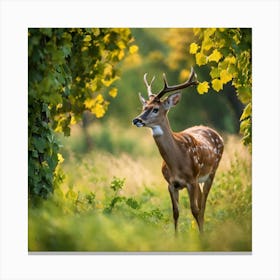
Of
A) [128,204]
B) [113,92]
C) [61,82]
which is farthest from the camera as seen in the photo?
[113,92]

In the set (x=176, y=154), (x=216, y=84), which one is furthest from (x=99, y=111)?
(x=216, y=84)

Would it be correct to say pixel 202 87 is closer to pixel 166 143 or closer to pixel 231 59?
pixel 231 59

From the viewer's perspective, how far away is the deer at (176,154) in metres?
7.04

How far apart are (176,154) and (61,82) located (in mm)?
1119

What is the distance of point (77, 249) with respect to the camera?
691cm

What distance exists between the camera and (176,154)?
7105 mm

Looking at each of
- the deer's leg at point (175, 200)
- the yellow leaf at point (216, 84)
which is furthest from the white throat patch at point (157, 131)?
the yellow leaf at point (216, 84)

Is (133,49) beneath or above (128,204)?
above

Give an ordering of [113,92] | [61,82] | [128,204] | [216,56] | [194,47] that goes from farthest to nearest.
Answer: [113,92] → [128,204] → [194,47] → [216,56] → [61,82]

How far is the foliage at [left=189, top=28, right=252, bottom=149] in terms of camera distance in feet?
22.5

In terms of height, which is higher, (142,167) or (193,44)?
(193,44)
